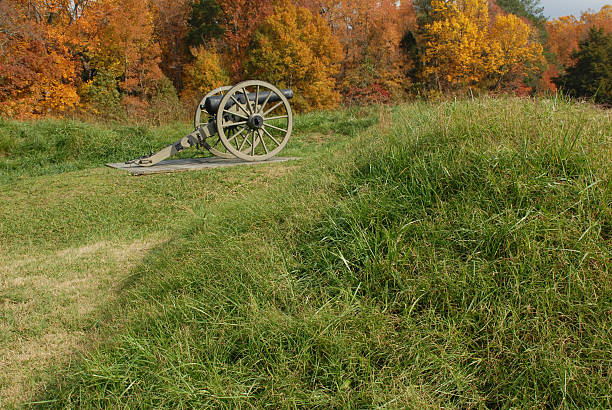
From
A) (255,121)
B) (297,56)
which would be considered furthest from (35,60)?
(255,121)

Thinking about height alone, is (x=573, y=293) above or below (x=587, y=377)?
above

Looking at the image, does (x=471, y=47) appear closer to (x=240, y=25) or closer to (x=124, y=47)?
(x=240, y=25)

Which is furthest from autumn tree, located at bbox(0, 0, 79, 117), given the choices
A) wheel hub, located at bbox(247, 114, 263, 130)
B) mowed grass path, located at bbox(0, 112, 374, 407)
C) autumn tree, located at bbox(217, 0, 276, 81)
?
wheel hub, located at bbox(247, 114, 263, 130)

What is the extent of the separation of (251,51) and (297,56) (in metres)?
2.59

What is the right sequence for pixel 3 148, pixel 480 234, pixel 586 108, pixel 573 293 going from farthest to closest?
pixel 3 148, pixel 586 108, pixel 480 234, pixel 573 293

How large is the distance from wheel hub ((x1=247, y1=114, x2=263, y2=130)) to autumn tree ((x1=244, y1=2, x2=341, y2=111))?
16.3 meters

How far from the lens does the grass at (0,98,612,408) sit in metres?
1.93

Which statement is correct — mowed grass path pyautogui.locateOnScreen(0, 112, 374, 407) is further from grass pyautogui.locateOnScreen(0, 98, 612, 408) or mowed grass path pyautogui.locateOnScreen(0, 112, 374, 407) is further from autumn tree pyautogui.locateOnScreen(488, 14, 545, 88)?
autumn tree pyautogui.locateOnScreen(488, 14, 545, 88)

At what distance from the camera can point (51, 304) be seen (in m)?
3.83

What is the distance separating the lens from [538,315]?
6.55 feet

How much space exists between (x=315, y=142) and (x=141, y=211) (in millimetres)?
5777

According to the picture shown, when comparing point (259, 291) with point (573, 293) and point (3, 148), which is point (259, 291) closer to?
point (573, 293)

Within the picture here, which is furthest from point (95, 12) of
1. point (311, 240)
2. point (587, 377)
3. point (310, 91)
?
point (587, 377)

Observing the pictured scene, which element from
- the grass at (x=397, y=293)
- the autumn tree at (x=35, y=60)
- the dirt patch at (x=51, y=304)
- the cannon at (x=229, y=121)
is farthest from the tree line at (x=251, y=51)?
the grass at (x=397, y=293)
